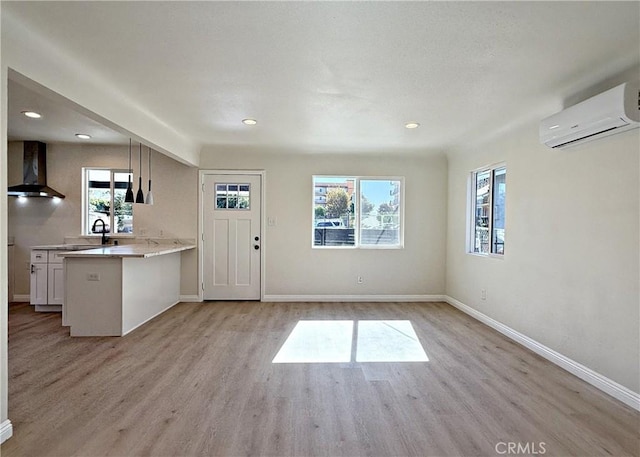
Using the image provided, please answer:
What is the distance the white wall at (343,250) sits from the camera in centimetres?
570

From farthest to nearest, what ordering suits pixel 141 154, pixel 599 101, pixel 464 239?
pixel 141 154 < pixel 464 239 < pixel 599 101

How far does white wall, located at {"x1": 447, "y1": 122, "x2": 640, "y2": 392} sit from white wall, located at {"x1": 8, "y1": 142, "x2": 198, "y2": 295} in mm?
4656

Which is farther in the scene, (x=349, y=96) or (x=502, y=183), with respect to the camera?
(x=502, y=183)

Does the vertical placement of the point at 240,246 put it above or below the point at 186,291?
above

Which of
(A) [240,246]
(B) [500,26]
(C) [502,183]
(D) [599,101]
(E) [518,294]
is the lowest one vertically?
(E) [518,294]

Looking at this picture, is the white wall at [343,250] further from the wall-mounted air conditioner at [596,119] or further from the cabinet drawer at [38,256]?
the wall-mounted air conditioner at [596,119]

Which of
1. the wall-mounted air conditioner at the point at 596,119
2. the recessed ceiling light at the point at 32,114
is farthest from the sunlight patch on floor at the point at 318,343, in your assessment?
the recessed ceiling light at the point at 32,114

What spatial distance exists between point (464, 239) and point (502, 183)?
1.09 meters

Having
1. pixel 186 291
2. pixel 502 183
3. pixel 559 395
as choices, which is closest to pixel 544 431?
pixel 559 395

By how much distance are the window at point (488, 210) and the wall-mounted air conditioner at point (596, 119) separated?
122 centimetres

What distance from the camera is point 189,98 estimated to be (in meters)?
3.28

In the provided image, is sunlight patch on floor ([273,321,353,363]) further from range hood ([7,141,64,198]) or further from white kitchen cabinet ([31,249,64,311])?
range hood ([7,141,64,198])

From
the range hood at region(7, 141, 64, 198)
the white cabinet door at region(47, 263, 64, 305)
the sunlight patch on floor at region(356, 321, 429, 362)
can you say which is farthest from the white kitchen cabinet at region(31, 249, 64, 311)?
the sunlight patch on floor at region(356, 321, 429, 362)

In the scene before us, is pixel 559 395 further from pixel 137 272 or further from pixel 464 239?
pixel 137 272
